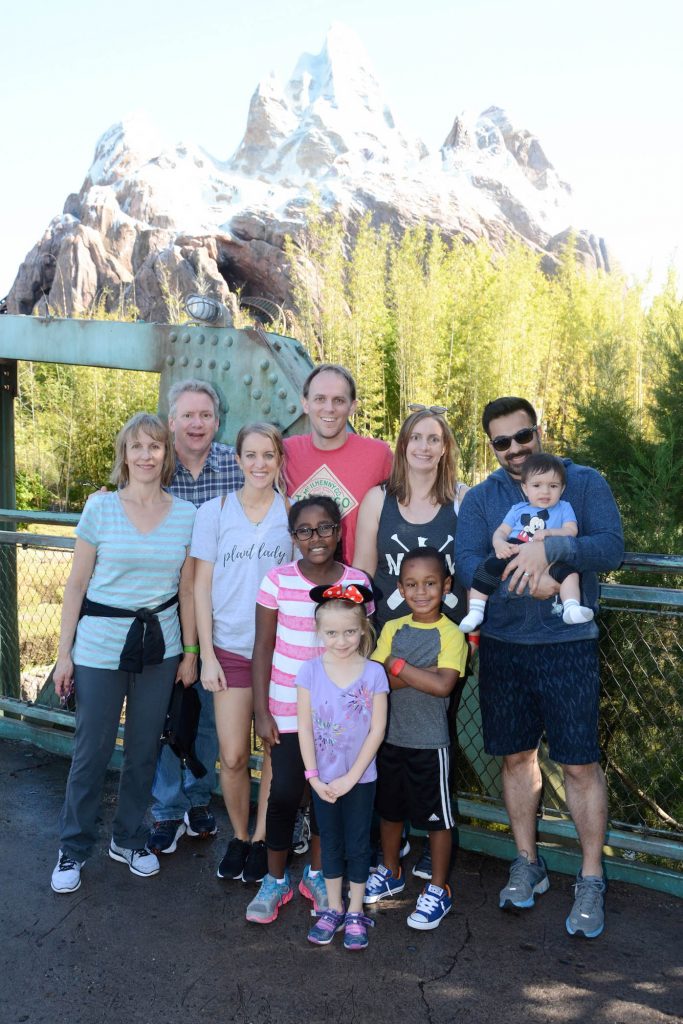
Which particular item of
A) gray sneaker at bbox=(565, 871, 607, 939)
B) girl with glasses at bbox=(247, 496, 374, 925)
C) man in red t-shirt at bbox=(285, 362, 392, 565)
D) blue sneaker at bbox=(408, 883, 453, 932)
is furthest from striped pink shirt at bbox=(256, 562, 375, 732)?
gray sneaker at bbox=(565, 871, 607, 939)

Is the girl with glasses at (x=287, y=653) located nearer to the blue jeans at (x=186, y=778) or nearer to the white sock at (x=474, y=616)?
the white sock at (x=474, y=616)

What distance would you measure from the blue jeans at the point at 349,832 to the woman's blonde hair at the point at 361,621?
459 millimetres

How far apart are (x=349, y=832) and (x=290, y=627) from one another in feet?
2.36

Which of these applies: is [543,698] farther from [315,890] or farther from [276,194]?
[276,194]

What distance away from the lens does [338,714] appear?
279 cm

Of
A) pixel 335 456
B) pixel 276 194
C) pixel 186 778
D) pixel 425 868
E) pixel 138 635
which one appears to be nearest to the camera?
pixel 138 635

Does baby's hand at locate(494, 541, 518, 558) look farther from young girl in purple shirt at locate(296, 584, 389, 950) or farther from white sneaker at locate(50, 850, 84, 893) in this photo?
white sneaker at locate(50, 850, 84, 893)

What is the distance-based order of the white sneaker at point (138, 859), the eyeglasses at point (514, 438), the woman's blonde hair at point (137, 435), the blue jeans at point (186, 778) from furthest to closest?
the blue jeans at point (186, 778) < the white sneaker at point (138, 859) < the woman's blonde hair at point (137, 435) < the eyeglasses at point (514, 438)

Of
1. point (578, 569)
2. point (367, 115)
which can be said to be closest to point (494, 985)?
point (578, 569)

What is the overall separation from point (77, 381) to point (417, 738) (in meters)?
24.6

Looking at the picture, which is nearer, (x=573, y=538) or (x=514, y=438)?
(x=573, y=538)

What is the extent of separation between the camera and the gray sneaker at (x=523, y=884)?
2934 mm

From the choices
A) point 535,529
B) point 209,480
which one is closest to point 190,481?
point 209,480

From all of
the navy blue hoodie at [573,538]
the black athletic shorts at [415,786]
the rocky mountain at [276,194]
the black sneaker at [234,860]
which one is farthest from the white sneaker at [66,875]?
the rocky mountain at [276,194]
